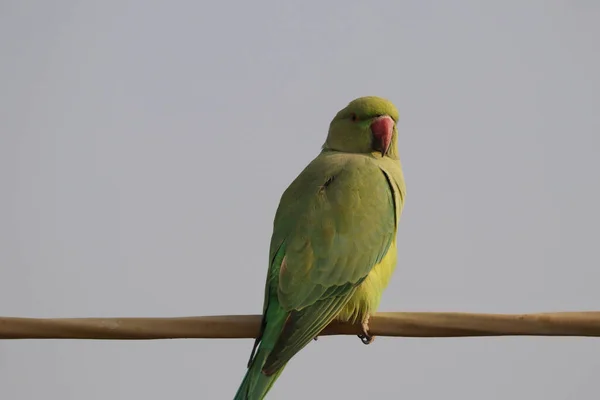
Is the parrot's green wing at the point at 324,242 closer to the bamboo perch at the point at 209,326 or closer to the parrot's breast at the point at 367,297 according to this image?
the parrot's breast at the point at 367,297

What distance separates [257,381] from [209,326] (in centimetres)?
69

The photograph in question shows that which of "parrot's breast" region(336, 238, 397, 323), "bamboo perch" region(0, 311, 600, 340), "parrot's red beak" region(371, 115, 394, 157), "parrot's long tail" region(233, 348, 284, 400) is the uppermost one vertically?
"parrot's red beak" region(371, 115, 394, 157)

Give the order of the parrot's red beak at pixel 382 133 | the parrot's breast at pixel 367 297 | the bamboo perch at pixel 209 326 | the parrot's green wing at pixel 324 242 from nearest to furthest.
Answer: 1. the bamboo perch at pixel 209 326
2. the parrot's green wing at pixel 324 242
3. the parrot's breast at pixel 367 297
4. the parrot's red beak at pixel 382 133

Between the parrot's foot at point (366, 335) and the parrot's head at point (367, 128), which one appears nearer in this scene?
the parrot's foot at point (366, 335)

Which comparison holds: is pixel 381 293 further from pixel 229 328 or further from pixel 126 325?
pixel 126 325

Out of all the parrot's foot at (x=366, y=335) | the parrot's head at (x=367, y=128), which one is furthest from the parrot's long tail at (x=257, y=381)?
the parrot's head at (x=367, y=128)

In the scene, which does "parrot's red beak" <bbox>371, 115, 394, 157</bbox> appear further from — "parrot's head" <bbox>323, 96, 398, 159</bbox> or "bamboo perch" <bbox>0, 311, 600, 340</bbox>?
"bamboo perch" <bbox>0, 311, 600, 340</bbox>

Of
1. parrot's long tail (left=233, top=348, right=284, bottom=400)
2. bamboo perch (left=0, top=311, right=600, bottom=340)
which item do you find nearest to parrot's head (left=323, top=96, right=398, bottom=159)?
parrot's long tail (left=233, top=348, right=284, bottom=400)

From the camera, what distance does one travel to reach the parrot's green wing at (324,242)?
3.77 meters

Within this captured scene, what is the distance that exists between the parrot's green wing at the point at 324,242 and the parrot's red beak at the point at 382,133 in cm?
39

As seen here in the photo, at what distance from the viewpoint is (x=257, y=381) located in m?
3.60

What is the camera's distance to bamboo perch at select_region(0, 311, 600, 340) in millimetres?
2861

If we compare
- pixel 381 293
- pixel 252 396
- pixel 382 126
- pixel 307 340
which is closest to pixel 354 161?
pixel 382 126

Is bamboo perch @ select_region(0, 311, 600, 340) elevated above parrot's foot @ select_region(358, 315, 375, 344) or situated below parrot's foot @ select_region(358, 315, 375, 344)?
above
